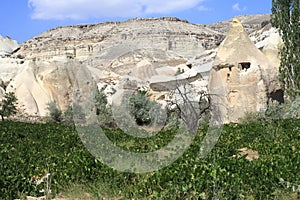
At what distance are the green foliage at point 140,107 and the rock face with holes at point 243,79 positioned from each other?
133 inches

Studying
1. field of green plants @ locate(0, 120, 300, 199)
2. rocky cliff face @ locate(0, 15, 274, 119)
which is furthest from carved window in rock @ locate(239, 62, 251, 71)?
field of green plants @ locate(0, 120, 300, 199)

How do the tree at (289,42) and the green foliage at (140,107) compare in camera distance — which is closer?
the green foliage at (140,107)

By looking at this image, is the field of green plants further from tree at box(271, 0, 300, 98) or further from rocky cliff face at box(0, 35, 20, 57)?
rocky cliff face at box(0, 35, 20, 57)

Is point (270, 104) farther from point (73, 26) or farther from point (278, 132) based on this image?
point (73, 26)

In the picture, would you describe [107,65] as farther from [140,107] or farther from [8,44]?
[8,44]

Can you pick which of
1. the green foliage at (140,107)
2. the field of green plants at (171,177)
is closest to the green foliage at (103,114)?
the green foliage at (140,107)

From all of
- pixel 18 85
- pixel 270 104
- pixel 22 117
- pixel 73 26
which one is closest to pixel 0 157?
pixel 270 104

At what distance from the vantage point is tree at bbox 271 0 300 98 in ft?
71.3

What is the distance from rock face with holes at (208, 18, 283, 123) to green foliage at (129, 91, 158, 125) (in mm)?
3367

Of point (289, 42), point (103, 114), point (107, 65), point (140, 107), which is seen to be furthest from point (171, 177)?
point (107, 65)

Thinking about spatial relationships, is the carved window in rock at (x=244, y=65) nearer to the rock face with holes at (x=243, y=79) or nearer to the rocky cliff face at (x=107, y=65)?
the rock face with holes at (x=243, y=79)

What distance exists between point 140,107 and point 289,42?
298 inches

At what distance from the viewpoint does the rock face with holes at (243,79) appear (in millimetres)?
23859

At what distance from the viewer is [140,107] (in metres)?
21.7
